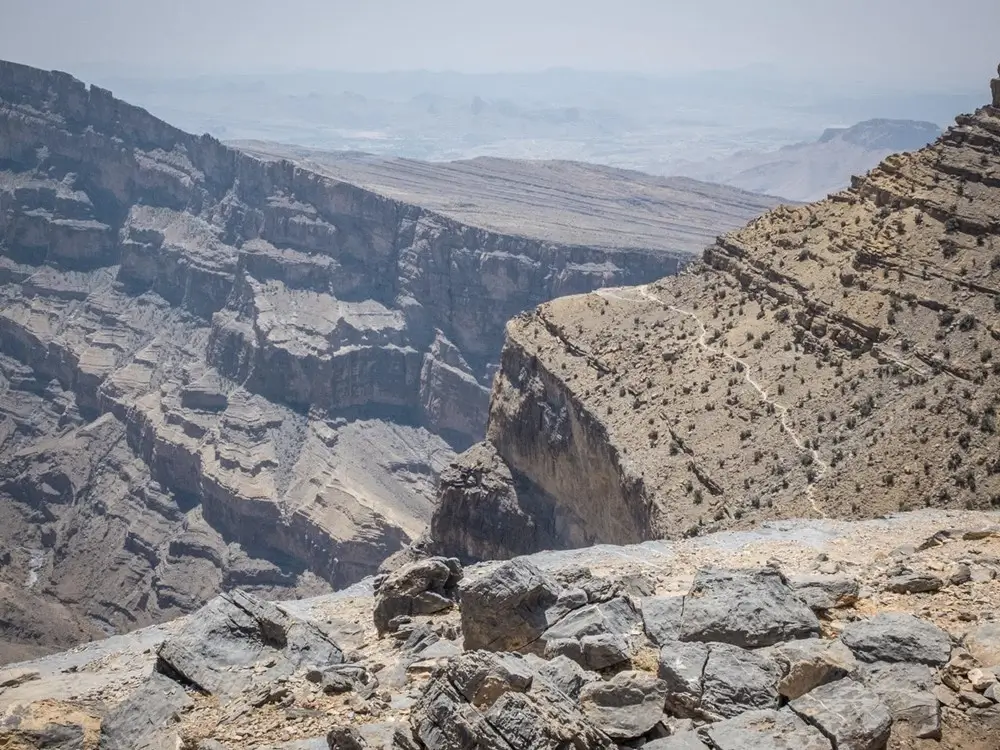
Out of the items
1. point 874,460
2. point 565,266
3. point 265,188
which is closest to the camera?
point 874,460

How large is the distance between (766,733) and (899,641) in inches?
116

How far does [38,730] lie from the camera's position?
13.5m

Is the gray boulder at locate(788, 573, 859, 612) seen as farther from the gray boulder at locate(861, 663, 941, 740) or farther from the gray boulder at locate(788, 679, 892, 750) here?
the gray boulder at locate(788, 679, 892, 750)

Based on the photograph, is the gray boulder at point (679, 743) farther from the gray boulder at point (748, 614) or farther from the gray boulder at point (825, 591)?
the gray boulder at point (825, 591)

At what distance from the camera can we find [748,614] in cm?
1413

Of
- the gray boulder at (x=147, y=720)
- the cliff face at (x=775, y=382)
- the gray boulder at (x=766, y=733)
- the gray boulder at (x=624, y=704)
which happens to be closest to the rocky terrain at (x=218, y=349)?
the cliff face at (x=775, y=382)

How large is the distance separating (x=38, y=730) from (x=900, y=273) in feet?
105

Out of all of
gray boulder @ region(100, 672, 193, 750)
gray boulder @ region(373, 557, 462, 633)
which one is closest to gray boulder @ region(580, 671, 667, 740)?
gray boulder @ region(100, 672, 193, 750)

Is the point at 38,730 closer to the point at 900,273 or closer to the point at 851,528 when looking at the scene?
the point at 851,528

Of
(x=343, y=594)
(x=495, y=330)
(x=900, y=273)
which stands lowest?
(x=495, y=330)

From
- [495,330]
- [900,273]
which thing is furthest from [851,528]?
[495,330]

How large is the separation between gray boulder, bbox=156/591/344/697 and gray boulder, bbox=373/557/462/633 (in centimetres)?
177

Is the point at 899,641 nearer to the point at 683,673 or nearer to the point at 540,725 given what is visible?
the point at 683,673

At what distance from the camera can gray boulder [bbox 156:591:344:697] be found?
15.1 meters
